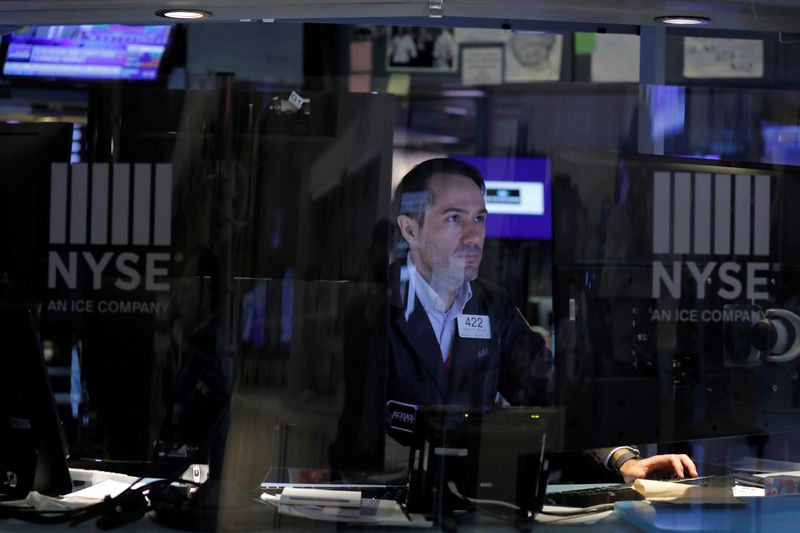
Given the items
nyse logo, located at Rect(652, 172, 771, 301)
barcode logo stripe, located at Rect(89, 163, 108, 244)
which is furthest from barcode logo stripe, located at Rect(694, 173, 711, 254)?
barcode logo stripe, located at Rect(89, 163, 108, 244)

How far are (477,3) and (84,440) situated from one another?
3.60 feet

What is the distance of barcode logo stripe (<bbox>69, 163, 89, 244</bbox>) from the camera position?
1993 mm

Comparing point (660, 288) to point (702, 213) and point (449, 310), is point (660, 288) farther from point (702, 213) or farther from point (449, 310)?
point (449, 310)

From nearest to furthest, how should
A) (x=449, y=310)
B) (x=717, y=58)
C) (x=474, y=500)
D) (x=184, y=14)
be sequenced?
(x=474, y=500) < (x=449, y=310) < (x=184, y=14) < (x=717, y=58)

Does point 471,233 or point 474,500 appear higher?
point 471,233

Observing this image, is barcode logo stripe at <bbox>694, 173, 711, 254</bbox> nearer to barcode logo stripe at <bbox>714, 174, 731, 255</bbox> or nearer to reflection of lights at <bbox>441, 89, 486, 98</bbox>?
barcode logo stripe at <bbox>714, 174, 731, 255</bbox>

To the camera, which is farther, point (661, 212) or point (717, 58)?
point (717, 58)

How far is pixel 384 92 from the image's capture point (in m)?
1.98

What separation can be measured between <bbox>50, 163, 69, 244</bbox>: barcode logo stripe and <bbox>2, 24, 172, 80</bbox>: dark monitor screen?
303 cm

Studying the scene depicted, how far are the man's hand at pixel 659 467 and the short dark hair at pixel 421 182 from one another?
0.60 meters

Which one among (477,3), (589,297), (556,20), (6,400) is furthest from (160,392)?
(556,20)

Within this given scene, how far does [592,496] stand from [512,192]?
0.58 metres

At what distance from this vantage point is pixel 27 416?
1.97 meters

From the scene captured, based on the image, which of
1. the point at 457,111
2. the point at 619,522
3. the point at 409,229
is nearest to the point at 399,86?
the point at 457,111
